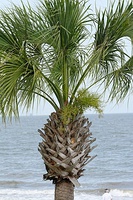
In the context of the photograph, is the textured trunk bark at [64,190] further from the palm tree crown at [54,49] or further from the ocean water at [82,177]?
the ocean water at [82,177]

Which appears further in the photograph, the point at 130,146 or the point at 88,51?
the point at 130,146

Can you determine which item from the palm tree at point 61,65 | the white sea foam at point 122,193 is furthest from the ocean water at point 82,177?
the palm tree at point 61,65

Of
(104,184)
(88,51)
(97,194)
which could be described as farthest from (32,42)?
(104,184)

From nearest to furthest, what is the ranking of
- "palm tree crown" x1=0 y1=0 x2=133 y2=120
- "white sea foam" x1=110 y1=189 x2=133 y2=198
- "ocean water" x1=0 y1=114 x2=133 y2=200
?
"palm tree crown" x1=0 y1=0 x2=133 y2=120
"white sea foam" x1=110 y1=189 x2=133 y2=198
"ocean water" x1=0 y1=114 x2=133 y2=200

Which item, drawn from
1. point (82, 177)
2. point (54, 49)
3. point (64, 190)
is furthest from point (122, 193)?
point (54, 49)

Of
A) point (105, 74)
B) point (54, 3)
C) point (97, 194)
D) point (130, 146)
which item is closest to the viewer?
point (54, 3)

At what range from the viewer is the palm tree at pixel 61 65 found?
265 inches

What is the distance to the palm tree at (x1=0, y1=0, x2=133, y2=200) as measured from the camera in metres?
6.74

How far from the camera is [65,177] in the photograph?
7051 millimetres

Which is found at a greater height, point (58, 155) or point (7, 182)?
point (58, 155)

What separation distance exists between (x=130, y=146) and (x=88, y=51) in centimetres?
4520

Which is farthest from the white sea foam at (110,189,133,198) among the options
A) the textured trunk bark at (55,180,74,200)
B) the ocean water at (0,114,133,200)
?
the textured trunk bark at (55,180,74,200)

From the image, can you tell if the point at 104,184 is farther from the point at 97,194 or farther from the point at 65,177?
the point at 65,177

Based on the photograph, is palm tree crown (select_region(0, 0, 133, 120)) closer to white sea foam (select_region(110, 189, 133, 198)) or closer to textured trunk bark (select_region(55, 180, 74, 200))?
textured trunk bark (select_region(55, 180, 74, 200))
